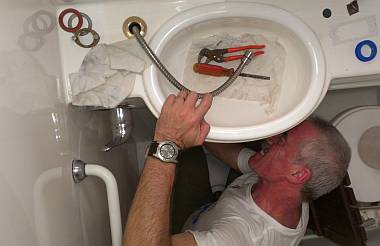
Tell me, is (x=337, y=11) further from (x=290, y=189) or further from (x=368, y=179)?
(x=368, y=179)

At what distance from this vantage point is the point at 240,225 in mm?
1104

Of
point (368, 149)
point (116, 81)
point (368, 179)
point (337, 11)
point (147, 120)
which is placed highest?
point (337, 11)

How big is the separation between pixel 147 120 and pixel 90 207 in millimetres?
634

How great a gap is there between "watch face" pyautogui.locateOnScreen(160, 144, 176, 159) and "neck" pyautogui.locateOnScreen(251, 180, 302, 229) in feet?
1.37

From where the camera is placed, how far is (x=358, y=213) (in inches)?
53.5

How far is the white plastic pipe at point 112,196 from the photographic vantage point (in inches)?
32.1

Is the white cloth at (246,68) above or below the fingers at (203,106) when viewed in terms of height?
above

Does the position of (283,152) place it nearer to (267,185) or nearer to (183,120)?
(267,185)

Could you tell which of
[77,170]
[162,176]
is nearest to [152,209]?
[162,176]

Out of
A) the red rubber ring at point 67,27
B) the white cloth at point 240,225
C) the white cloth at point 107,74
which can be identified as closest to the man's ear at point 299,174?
the white cloth at point 240,225

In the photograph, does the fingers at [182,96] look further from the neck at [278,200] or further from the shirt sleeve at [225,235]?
the neck at [278,200]

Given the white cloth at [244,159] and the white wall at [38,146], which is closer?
the white wall at [38,146]

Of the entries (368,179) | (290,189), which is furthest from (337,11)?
(368,179)

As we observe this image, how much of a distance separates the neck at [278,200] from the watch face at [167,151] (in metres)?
0.42
